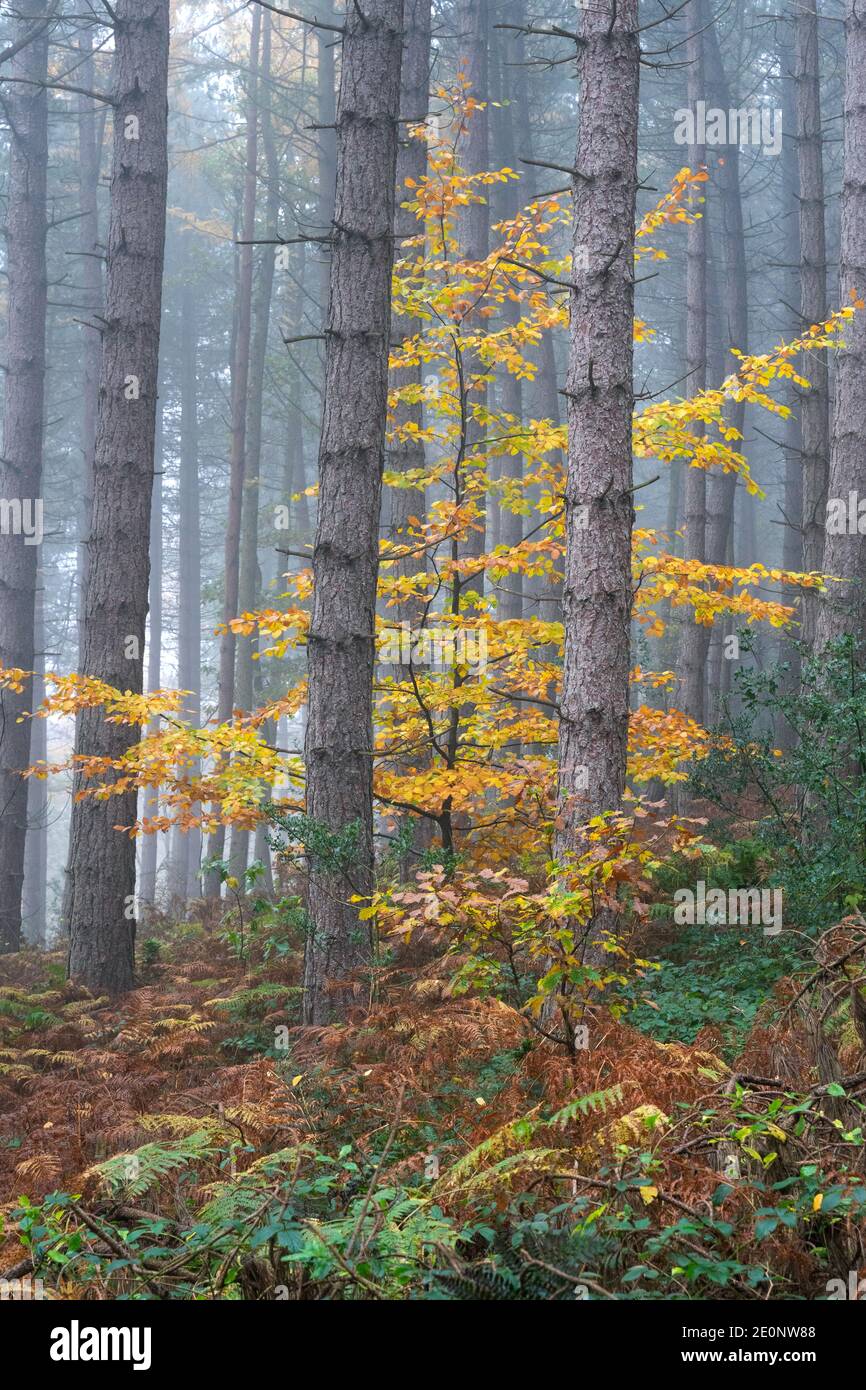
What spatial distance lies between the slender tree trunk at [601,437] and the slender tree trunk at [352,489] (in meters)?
1.37

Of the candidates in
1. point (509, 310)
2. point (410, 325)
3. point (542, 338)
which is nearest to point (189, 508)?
point (509, 310)

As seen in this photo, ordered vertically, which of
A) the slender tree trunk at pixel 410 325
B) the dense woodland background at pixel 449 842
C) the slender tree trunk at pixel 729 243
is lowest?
the dense woodland background at pixel 449 842

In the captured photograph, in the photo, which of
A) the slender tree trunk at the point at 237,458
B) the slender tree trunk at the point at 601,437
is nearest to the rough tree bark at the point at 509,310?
the slender tree trunk at the point at 237,458

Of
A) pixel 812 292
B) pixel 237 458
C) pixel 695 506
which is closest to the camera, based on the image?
pixel 812 292

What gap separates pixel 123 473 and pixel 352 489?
338 centimetres

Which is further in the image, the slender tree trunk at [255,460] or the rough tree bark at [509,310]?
the slender tree trunk at [255,460]

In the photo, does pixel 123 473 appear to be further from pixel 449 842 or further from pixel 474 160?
pixel 474 160

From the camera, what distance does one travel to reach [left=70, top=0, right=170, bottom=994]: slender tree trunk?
9.85 metres

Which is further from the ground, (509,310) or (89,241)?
(89,241)

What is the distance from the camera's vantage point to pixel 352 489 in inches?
305

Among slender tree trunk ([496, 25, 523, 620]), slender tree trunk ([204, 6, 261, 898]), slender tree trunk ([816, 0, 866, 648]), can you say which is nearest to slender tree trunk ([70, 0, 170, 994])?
slender tree trunk ([816, 0, 866, 648])

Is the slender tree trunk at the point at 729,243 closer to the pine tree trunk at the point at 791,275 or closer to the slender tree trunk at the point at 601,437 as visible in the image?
the pine tree trunk at the point at 791,275

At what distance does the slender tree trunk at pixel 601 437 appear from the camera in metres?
6.99
